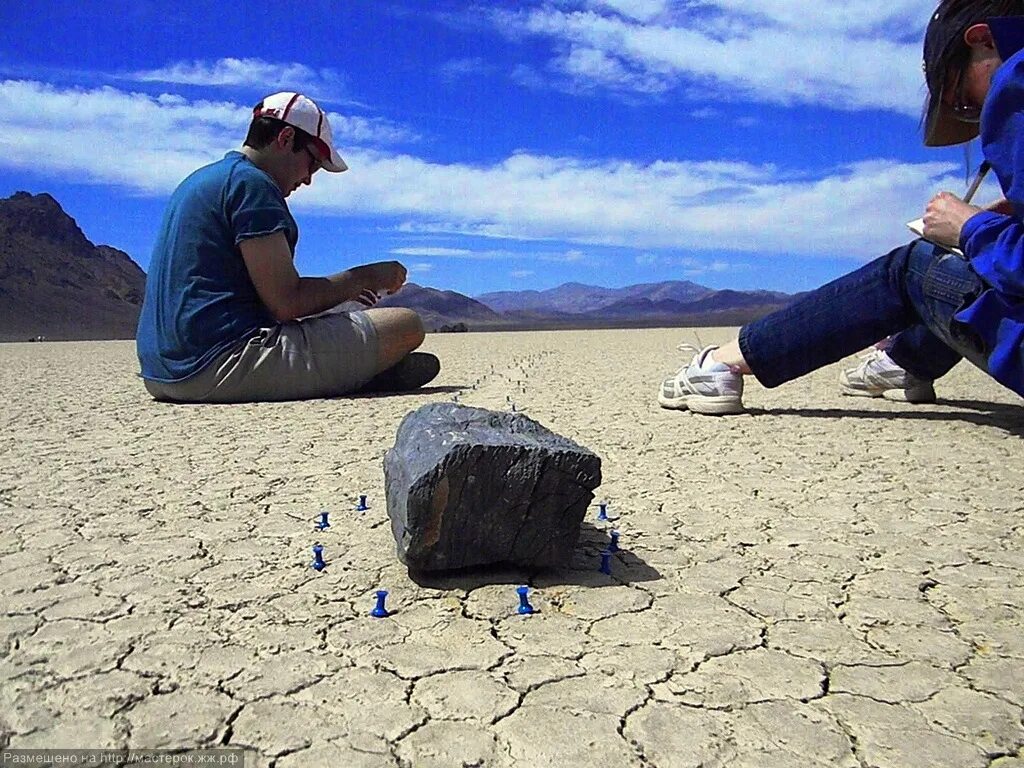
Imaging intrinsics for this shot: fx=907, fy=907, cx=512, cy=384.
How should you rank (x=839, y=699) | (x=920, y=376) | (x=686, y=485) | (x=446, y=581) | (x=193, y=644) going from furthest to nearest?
(x=920, y=376)
(x=686, y=485)
(x=446, y=581)
(x=193, y=644)
(x=839, y=699)

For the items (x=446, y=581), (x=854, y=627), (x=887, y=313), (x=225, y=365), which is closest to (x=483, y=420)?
(x=446, y=581)

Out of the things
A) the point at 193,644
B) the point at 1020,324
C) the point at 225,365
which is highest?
the point at 1020,324

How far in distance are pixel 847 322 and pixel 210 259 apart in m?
2.10

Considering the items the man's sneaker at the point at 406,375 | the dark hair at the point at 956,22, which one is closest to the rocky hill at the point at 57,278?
the man's sneaker at the point at 406,375

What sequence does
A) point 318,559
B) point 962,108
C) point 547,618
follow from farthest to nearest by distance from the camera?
point 962,108 < point 318,559 < point 547,618

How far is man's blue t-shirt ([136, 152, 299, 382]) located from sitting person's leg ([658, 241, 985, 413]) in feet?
5.17

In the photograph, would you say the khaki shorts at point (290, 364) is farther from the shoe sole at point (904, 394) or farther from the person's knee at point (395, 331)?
the shoe sole at point (904, 394)

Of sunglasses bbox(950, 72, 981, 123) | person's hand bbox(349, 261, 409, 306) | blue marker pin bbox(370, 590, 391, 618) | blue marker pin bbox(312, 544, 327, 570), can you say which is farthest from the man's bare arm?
sunglasses bbox(950, 72, 981, 123)

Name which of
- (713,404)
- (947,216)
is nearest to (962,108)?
(947,216)

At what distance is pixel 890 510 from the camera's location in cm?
192

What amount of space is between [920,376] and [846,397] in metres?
0.39

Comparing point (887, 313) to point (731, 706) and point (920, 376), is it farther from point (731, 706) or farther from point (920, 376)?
point (731, 706)

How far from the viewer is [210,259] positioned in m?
3.14

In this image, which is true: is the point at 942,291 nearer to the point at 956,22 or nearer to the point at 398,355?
the point at 956,22
